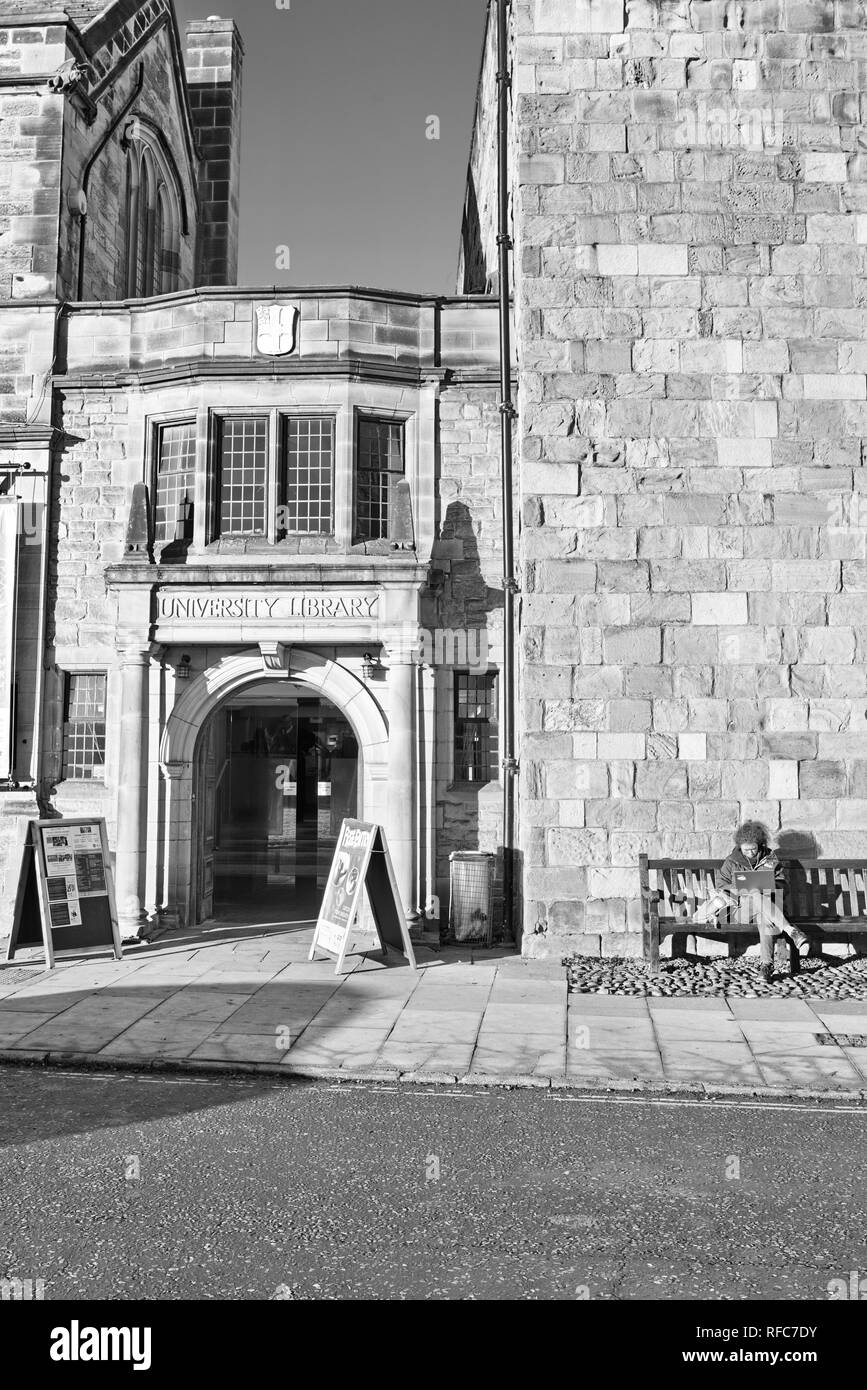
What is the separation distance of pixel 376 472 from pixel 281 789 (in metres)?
7.40

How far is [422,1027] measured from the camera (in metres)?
8.95

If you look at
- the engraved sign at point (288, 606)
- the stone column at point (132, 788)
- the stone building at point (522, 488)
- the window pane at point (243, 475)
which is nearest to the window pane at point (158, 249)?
the stone building at point (522, 488)

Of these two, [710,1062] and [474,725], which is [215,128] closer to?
[474,725]

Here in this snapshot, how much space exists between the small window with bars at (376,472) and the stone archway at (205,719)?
6.27 ft

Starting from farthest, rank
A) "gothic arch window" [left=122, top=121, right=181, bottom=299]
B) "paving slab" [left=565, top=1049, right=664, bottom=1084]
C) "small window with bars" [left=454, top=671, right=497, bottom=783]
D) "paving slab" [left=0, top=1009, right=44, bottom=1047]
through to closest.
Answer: "gothic arch window" [left=122, top=121, right=181, bottom=299] < "small window with bars" [left=454, top=671, right=497, bottom=783] < "paving slab" [left=0, top=1009, right=44, bottom=1047] < "paving slab" [left=565, top=1049, right=664, bottom=1084]

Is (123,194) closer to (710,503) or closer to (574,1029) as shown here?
(710,503)

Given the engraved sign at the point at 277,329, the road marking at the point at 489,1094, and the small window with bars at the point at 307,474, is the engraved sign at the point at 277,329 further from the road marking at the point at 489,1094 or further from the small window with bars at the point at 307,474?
the road marking at the point at 489,1094

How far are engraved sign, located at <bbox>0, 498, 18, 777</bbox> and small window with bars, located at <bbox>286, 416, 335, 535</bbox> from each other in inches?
141

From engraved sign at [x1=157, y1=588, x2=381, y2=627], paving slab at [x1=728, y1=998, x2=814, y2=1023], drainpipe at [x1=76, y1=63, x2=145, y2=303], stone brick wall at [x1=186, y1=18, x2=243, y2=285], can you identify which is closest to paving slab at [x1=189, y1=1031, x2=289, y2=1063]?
paving slab at [x1=728, y1=998, x2=814, y2=1023]

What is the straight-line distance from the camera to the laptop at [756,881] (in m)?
10.6

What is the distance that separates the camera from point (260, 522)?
1425 centimetres

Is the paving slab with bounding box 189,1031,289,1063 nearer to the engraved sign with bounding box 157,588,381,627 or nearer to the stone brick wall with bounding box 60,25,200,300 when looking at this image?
the engraved sign with bounding box 157,588,381,627

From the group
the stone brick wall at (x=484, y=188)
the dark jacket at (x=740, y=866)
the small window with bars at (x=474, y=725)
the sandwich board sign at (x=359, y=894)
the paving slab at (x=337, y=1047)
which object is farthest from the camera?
the stone brick wall at (x=484, y=188)

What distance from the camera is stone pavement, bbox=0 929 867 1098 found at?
25.6 feet
